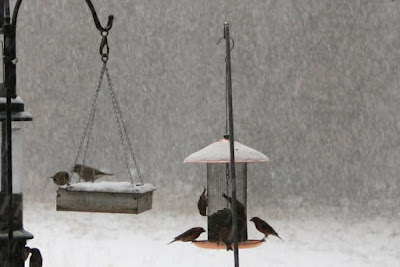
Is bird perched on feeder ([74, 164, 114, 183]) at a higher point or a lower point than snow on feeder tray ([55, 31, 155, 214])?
higher

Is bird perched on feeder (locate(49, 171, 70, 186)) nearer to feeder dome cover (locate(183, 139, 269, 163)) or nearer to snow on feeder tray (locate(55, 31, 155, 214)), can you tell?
snow on feeder tray (locate(55, 31, 155, 214))

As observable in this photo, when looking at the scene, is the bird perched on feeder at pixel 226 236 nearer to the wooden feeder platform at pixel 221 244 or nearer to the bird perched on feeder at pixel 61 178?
the wooden feeder platform at pixel 221 244

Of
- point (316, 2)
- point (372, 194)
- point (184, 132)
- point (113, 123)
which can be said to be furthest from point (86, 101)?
point (372, 194)

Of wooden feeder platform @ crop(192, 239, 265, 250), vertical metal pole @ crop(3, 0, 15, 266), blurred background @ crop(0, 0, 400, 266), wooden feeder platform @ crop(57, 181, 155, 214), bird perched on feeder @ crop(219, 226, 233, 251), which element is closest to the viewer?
vertical metal pole @ crop(3, 0, 15, 266)

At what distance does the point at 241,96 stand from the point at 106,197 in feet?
49.2

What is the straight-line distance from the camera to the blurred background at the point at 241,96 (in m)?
18.4

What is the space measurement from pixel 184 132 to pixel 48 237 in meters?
5.39

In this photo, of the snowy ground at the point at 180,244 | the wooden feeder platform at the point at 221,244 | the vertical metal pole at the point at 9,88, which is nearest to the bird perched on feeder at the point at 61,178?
the wooden feeder platform at the point at 221,244

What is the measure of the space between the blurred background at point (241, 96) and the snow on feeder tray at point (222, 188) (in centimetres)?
1297

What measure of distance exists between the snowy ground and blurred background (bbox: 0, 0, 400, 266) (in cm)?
94

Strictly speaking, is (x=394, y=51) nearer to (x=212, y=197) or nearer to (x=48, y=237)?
(x=48, y=237)

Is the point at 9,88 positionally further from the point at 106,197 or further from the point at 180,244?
the point at 180,244

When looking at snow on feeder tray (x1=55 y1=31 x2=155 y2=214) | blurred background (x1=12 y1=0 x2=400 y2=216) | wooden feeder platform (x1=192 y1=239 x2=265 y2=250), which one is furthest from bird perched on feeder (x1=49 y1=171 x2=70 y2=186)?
blurred background (x1=12 y1=0 x2=400 y2=216)

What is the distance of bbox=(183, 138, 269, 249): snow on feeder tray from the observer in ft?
14.6
